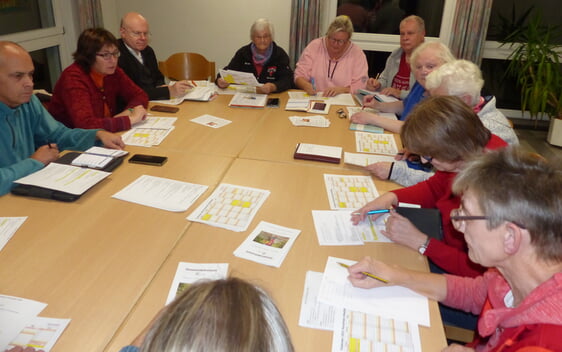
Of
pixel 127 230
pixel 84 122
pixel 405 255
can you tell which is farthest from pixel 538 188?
pixel 84 122

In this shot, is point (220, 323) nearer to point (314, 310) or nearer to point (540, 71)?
point (314, 310)

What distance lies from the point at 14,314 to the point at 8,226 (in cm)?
52

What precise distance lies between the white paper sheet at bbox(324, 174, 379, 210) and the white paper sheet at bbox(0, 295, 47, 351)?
113 centimetres

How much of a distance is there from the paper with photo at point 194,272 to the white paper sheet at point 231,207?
23 centimetres

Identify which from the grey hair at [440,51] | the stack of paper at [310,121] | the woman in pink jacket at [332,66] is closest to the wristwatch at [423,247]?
the stack of paper at [310,121]

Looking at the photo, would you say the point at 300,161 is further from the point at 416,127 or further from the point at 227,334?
the point at 227,334

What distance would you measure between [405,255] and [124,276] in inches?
38.0

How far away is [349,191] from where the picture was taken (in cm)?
192

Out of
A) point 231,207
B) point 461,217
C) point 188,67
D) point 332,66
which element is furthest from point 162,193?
point 188,67

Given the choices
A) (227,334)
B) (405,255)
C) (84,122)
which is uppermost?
(227,334)

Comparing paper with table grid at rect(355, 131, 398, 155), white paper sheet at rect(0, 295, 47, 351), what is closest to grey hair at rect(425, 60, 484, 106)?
paper with table grid at rect(355, 131, 398, 155)

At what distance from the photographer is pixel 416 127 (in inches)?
62.7

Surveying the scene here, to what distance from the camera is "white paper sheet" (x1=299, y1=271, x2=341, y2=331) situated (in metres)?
1.15

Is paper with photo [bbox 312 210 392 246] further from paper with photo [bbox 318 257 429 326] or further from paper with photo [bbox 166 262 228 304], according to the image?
paper with photo [bbox 166 262 228 304]
